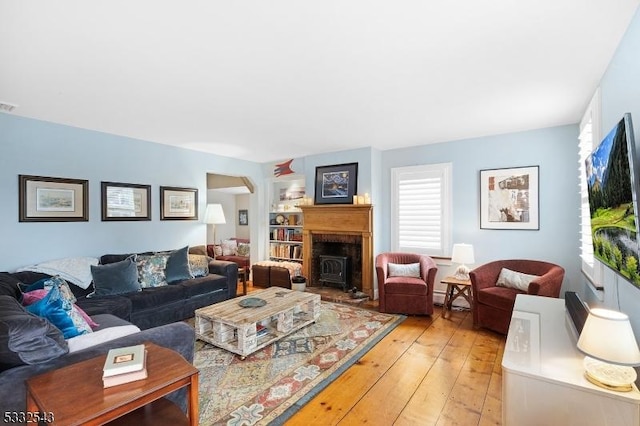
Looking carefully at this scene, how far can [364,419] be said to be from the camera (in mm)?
1987

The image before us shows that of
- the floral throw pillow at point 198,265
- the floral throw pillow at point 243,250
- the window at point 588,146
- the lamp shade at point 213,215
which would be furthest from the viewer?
the floral throw pillow at point 243,250

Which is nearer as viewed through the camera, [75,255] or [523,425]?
[523,425]

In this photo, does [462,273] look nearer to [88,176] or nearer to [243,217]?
[88,176]

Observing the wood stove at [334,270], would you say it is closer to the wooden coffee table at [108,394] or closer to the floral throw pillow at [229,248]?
the floral throw pillow at [229,248]

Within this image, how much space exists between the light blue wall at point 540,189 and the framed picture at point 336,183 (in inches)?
41.7

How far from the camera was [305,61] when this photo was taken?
7.11 feet

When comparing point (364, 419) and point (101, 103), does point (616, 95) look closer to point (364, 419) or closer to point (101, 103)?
point (364, 419)

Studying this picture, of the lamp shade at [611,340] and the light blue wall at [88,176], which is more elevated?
the light blue wall at [88,176]

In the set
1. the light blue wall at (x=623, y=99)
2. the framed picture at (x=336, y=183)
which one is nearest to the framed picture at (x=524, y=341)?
the light blue wall at (x=623, y=99)

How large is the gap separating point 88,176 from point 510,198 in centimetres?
548

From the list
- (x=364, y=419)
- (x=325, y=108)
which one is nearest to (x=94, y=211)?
(x=325, y=108)

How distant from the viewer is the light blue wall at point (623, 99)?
5.36 feet

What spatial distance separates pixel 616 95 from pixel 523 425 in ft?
7.00

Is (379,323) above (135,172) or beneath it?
beneath
